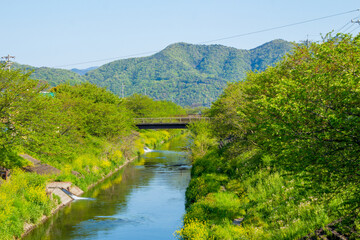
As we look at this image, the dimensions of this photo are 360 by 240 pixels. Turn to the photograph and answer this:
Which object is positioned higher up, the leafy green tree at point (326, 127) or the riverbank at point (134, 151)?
the leafy green tree at point (326, 127)

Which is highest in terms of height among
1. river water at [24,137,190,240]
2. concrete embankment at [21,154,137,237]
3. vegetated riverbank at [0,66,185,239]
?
vegetated riverbank at [0,66,185,239]

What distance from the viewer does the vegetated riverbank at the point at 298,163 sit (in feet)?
52.7

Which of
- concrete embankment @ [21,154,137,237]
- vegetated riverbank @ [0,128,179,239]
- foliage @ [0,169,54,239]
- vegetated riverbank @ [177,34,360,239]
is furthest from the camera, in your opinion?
concrete embankment @ [21,154,137,237]

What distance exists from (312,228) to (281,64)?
17.5 meters

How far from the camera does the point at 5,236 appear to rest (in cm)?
2789

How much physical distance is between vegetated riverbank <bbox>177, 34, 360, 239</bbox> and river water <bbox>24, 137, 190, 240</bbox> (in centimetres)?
417

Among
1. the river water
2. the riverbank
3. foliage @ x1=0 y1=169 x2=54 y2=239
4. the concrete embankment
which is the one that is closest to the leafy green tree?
the river water

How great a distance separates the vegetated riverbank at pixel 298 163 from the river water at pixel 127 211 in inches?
164

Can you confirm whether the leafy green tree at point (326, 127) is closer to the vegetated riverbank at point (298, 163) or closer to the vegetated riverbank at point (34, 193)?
the vegetated riverbank at point (298, 163)

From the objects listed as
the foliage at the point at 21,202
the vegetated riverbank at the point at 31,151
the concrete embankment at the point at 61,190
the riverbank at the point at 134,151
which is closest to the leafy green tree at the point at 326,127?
the foliage at the point at 21,202

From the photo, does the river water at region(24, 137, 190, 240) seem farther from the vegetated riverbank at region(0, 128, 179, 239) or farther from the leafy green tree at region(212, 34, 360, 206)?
the leafy green tree at region(212, 34, 360, 206)

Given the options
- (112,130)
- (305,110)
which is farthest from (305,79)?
(112,130)

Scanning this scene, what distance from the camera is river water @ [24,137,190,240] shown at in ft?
109

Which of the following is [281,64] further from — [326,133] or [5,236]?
[5,236]
